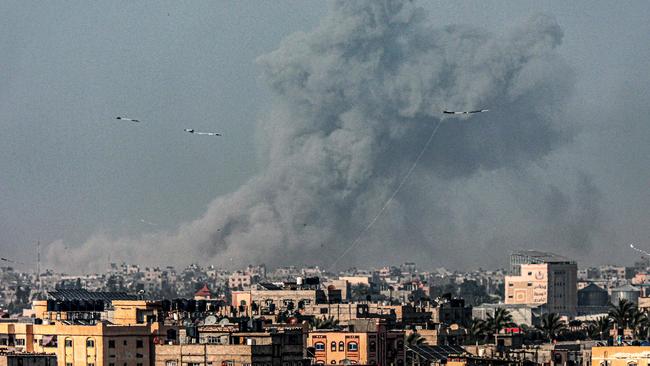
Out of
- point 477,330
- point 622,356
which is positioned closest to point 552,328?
point 477,330

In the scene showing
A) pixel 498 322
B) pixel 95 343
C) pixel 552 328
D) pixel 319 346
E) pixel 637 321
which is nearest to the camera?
pixel 95 343

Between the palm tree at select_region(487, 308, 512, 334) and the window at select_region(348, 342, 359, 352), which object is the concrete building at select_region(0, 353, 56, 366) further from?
the palm tree at select_region(487, 308, 512, 334)

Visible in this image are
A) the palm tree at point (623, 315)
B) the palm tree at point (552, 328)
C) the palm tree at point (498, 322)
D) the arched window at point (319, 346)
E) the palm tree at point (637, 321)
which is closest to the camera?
the arched window at point (319, 346)

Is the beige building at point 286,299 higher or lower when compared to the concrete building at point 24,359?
higher

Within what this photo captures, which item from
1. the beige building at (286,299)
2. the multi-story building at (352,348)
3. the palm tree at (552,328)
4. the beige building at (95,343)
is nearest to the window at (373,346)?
the multi-story building at (352,348)

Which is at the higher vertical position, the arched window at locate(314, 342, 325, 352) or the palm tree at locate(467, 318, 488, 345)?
the palm tree at locate(467, 318, 488, 345)

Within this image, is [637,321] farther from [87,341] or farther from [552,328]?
[87,341]

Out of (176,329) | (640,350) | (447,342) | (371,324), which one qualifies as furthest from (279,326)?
(640,350)

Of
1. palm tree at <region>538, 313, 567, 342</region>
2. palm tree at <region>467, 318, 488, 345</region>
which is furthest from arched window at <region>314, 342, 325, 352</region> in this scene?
palm tree at <region>538, 313, 567, 342</region>

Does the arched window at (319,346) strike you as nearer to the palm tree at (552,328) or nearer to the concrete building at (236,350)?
the concrete building at (236,350)
